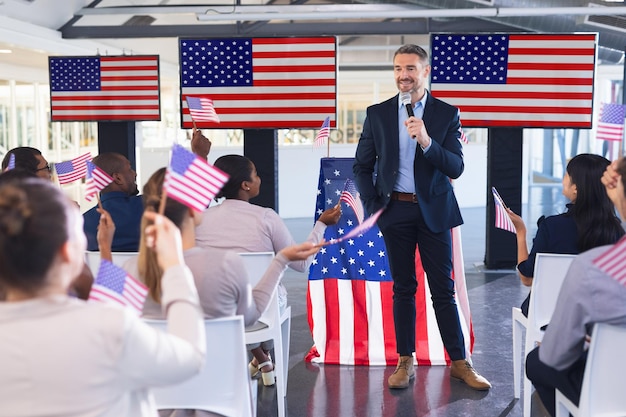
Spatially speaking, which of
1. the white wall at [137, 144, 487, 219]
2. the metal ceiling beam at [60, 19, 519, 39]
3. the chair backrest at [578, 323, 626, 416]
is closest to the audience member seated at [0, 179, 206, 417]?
the chair backrest at [578, 323, 626, 416]

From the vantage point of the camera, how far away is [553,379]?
8.33ft

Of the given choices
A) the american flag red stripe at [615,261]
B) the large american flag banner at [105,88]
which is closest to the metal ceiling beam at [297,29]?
the large american flag banner at [105,88]

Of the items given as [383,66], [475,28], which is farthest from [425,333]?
[383,66]

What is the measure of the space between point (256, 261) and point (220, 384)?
1128 mm

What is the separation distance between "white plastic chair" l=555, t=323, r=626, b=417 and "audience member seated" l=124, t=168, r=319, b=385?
2.76ft

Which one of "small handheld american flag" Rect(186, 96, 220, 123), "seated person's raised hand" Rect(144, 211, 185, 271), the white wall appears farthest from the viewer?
the white wall

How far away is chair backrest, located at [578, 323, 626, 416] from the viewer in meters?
2.23

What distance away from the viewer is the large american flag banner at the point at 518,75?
6.74 meters

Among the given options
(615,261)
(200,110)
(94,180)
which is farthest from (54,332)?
(200,110)

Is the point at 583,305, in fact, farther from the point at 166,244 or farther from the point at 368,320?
the point at 368,320

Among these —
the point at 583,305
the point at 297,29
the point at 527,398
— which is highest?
the point at 297,29

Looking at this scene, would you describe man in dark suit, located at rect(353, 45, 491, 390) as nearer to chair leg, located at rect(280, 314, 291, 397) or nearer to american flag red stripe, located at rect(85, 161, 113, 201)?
chair leg, located at rect(280, 314, 291, 397)

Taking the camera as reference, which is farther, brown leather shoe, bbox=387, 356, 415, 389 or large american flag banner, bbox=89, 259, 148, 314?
brown leather shoe, bbox=387, 356, 415, 389

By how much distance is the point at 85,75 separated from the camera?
7.72 m
